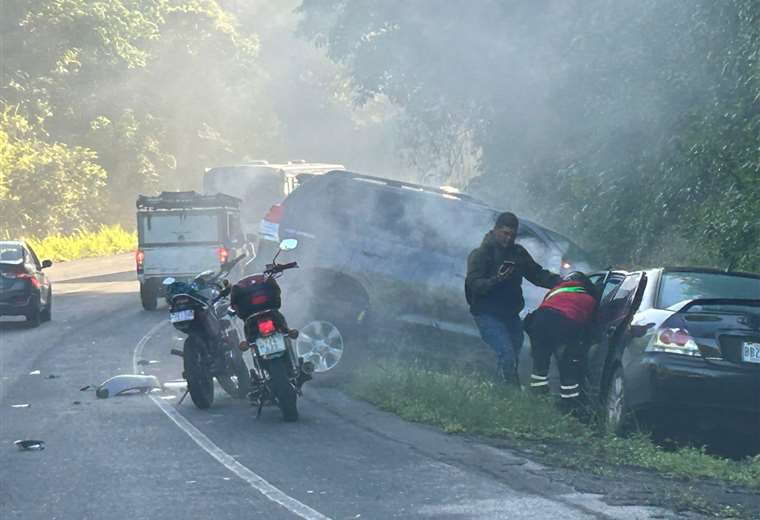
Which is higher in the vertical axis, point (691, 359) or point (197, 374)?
point (691, 359)

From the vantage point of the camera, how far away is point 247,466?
9.88 metres

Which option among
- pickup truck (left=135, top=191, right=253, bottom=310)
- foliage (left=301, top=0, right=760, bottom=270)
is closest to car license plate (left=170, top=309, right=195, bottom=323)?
foliage (left=301, top=0, right=760, bottom=270)

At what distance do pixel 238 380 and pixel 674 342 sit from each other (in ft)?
15.8

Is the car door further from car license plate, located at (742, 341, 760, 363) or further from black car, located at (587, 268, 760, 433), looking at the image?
car license plate, located at (742, 341, 760, 363)

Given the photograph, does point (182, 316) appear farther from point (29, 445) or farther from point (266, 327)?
point (29, 445)

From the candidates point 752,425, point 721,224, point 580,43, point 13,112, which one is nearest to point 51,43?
point 13,112

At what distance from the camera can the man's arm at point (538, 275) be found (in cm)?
1288

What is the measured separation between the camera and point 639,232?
19453 mm

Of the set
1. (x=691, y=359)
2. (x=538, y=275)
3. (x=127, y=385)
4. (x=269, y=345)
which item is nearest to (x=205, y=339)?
(x=269, y=345)

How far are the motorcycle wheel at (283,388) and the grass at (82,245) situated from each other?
3330 cm

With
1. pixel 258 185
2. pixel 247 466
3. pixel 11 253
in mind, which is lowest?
pixel 247 466

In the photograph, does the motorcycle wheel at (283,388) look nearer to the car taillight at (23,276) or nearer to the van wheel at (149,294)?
the car taillight at (23,276)

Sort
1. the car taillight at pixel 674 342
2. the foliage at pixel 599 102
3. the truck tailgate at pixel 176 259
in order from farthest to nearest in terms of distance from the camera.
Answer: the truck tailgate at pixel 176 259 < the foliage at pixel 599 102 < the car taillight at pixel 674 342

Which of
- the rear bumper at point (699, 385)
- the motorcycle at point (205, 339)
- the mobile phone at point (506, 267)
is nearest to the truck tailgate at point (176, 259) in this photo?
the motorcycle at point (205, 339)
